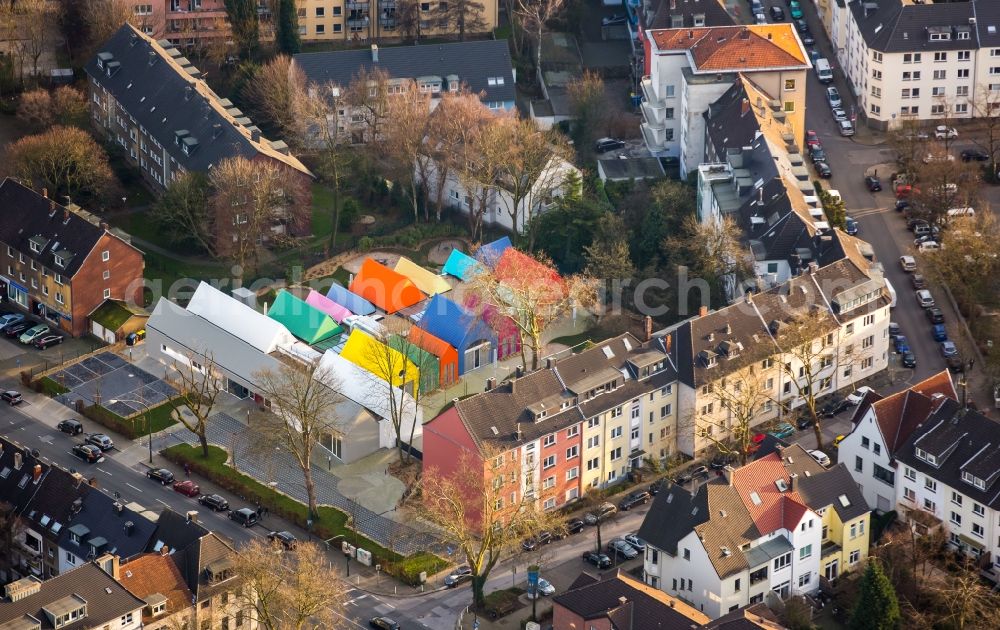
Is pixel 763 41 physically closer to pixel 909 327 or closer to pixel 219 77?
pixel 909 327

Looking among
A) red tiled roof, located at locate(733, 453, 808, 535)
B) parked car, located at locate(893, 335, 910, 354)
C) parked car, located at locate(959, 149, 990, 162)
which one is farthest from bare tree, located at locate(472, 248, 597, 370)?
parked car, located at locate(959, 149, 990, 162)

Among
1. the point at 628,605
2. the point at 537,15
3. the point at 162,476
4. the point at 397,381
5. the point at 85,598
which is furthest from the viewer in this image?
the point at 537,15

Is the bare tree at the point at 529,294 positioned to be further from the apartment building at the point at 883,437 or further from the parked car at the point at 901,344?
the apartment building at the point at 883,437

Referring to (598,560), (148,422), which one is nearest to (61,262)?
(148,422)

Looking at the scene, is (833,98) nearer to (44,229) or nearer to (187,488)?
(44,229)

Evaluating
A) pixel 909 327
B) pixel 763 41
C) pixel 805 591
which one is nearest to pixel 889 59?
pixel 763 41

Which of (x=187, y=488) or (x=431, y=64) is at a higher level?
(x=431, y=64)

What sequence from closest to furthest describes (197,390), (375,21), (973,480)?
(973,480), (197,390), (375,21)

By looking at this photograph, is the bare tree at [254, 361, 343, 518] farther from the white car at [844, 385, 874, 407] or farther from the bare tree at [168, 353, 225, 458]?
the white car at [844, 385, 874, 407]
